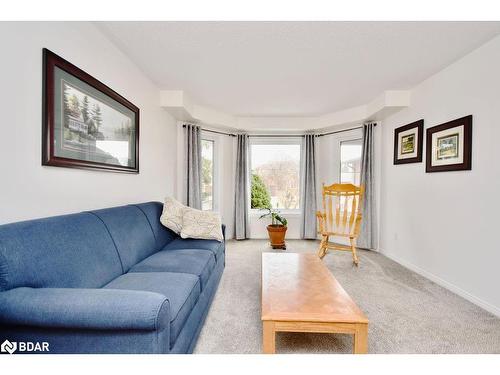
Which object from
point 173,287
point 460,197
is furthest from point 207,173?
point 460,197

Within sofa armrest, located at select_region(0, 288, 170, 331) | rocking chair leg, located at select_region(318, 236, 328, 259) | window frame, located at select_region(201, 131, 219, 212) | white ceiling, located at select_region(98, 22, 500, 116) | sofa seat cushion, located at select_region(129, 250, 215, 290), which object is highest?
white ceiling, located at select_region(98, 22, 500, 116)

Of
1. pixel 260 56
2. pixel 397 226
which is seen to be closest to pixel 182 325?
pixel 260 56

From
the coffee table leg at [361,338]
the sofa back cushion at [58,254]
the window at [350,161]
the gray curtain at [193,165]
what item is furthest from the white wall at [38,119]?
the window at [350,161]

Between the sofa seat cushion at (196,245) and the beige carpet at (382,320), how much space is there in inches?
16.4

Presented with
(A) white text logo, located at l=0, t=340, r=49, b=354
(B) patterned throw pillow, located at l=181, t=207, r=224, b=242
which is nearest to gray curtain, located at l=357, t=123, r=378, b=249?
(B) patterned throw pillow, located at l=181, t=207, r=224, b=242

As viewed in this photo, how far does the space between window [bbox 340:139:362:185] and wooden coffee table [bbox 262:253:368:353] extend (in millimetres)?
2785

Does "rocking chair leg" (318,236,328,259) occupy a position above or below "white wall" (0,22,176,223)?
below

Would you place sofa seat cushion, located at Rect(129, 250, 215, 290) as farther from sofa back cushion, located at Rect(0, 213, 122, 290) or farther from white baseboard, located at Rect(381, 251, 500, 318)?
white baseboard, located at Rect(381, 251, 500, 318)

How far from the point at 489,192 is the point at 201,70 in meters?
3.07

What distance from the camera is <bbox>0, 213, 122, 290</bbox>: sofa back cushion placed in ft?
3.50

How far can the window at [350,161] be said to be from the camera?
4.28 m

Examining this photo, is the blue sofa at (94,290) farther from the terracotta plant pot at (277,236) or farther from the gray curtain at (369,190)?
the gray curtain at (369,190)

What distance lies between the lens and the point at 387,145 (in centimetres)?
379
